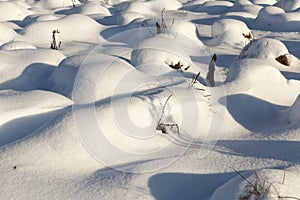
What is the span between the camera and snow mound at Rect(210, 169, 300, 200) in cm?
149

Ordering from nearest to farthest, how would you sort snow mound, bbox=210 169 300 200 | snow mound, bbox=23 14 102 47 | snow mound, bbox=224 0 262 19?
snow mound, bbox=210 169 300 200 → snow mound, bbox=23 14 102 47 → snow mound, bbox=224 0 262 19

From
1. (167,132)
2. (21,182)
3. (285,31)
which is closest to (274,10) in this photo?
(285,31)

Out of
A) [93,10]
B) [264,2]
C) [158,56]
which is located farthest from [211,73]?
[264,2]

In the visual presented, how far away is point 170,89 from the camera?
2.47 meters

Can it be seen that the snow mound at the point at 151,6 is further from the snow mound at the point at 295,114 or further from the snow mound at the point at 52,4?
the snow mound at the point at 295,114

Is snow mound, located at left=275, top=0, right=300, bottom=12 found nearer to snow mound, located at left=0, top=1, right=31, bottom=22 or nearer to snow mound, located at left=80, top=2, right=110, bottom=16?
snow mound, located at left=80, top=2, right=110, bottom=16

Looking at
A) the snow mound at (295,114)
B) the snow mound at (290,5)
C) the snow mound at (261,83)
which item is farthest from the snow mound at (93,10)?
the snow mound at (295,114)

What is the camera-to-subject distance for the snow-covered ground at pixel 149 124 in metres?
1.75

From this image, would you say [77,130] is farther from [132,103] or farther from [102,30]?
[102,30]

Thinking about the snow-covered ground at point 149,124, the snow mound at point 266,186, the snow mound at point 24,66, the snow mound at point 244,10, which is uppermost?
the snow mound at point 266,186

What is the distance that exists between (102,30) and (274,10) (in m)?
2.05

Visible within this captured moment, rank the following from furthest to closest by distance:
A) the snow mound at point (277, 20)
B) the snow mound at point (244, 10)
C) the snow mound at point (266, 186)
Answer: the snow mound at point (244, 10) < the snow mound at point (277, 20) < the snow mound at point (266, 186)

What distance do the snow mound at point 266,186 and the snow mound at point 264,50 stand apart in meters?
1.90

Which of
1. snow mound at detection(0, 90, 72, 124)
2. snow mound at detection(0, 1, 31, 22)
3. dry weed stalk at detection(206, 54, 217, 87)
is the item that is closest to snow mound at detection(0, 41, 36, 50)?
snow mound at detection(0, 90, 72, 124)
